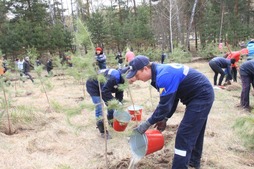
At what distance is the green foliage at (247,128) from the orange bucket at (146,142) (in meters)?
1.18

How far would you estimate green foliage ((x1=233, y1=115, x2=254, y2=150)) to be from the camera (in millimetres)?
3381

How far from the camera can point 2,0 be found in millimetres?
24031

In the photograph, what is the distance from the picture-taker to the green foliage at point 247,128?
3381 mm

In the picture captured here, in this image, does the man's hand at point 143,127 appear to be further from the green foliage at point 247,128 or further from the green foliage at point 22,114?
the green foliage at point 22,114

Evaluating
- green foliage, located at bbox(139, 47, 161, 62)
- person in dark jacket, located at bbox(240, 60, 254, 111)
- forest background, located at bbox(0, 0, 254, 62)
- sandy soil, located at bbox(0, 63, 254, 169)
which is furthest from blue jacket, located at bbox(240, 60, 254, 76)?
green foliage, located at bbox(139, 47, 161, 62)

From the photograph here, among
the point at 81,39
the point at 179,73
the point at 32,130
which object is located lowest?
the point at 32,130

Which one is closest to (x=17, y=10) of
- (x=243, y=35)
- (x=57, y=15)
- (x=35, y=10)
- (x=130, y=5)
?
(x=35, y=10)

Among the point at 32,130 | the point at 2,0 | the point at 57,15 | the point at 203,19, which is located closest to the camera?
the point at 32,130

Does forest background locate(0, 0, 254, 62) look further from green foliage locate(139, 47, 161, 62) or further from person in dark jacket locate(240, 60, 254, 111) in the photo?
person in dark jacket locate(240, 60, 254, 111)

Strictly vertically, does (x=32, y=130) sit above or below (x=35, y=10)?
below

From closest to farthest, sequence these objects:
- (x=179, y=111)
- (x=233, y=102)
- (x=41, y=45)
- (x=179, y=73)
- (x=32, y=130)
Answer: (x=179, y=73) < (x=32, y=130) < (x=179, y=111) < (x=233, y=102) < (x=41, y=45)

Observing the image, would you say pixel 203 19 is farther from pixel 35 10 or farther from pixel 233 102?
pixel 233 102

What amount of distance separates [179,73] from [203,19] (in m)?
25.6

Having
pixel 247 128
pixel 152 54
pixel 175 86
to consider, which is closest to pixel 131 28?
pixel 152 54
